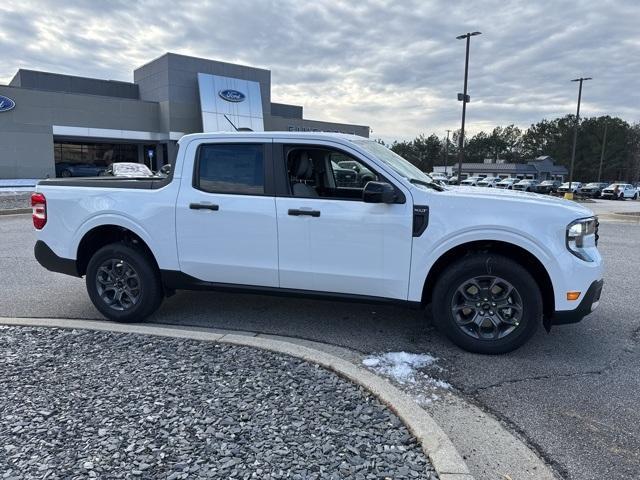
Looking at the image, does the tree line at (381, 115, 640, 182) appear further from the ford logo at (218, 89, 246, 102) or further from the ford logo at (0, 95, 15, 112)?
the ford logo at (0, 95, 15, 112)

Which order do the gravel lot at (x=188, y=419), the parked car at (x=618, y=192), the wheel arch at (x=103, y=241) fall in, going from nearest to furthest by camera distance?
the gravel lot at (x=188, y=419) < the wheel arch at (x=103, y=241) < the parked car at (x=618, y=192)

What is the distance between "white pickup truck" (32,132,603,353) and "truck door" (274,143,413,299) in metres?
0.01

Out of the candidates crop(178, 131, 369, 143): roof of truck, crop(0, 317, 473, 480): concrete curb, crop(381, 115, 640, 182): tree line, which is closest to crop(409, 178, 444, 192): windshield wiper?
crop(178, 131, 369, 143): roof of truck

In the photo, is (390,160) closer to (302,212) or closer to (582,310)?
(302,212)

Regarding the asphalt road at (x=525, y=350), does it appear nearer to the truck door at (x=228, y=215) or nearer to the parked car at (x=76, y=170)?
the truck door at (x=228, y=215)

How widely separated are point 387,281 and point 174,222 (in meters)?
2.13

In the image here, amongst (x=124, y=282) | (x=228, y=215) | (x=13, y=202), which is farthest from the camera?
→ (x=13, y=202)

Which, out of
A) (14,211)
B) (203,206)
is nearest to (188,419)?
(203,206)

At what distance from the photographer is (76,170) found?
127 ft

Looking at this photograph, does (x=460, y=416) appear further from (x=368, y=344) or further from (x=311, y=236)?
(x=311, y=236)

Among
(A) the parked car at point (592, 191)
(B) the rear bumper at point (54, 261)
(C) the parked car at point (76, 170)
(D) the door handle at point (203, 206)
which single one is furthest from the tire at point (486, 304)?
(A) the parked car at point (592, 191)

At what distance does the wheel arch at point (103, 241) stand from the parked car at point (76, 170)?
3664 centimetres

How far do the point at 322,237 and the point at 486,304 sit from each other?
5.00 ft

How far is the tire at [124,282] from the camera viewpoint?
4801 mm
